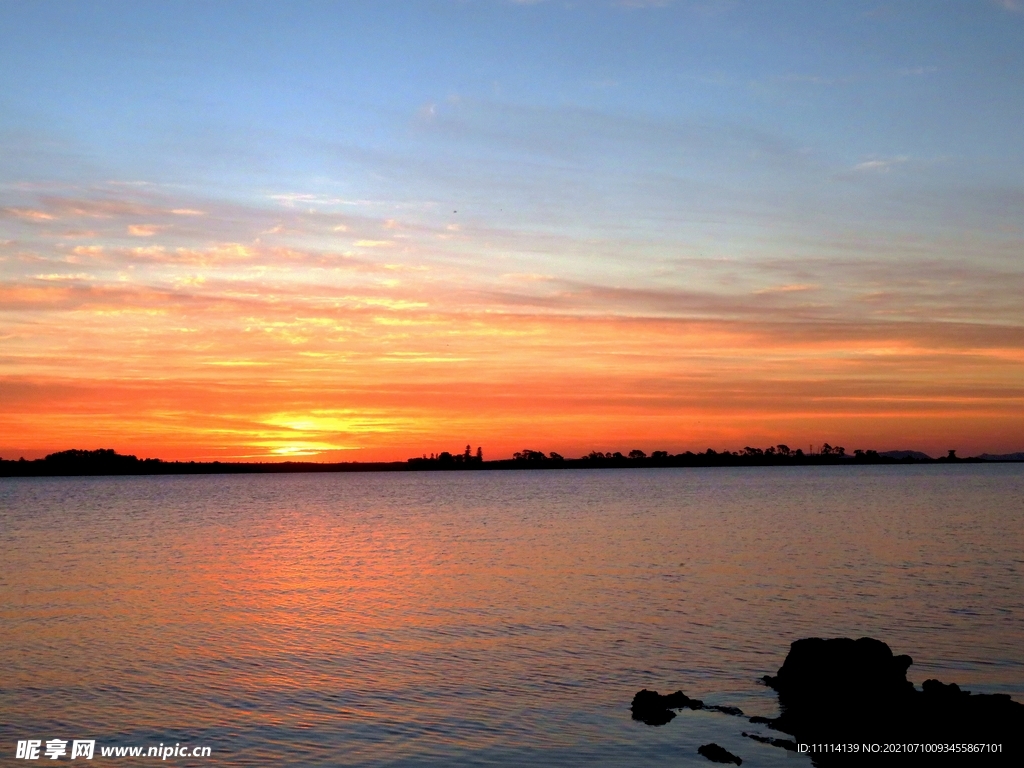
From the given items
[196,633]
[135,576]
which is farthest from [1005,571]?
[135,576]

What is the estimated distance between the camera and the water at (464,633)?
17.9 meters

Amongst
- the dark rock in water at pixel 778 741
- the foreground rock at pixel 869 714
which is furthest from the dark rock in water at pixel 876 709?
the dark rock in water at pixel 778 741

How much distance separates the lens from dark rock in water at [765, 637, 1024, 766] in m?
15.3

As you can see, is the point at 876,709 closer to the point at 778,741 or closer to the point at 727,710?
the point at 778,741

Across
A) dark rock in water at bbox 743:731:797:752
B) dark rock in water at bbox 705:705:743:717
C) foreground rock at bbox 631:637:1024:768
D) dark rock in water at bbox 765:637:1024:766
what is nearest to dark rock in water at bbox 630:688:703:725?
foreground rock at bbox 631:637:1024:768

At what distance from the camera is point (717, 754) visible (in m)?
16.0

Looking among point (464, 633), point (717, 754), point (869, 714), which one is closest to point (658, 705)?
point (717, 754)

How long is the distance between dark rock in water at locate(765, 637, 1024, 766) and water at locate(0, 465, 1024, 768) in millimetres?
842

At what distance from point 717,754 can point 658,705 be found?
286cm

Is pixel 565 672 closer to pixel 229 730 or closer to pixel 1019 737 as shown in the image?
pixel 229 730

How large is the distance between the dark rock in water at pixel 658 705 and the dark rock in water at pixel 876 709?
190 centimetres

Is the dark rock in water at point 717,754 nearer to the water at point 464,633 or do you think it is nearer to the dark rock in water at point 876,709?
the water at point 464,633

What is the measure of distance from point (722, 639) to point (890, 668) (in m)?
8.08

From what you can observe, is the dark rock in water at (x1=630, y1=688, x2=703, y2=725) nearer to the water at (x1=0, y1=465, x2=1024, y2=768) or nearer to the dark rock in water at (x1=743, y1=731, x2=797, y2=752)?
the water at (x1=0, y1=465, x2=1024, y2=768)
